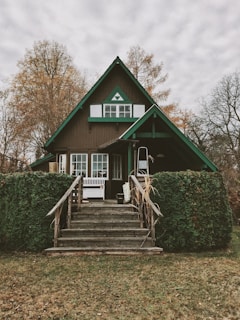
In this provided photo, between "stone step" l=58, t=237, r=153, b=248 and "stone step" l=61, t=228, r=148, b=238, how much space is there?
0.85 feet

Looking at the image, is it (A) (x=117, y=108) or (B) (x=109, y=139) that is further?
(A) (x=117, y=108)

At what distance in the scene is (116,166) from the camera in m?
12.8

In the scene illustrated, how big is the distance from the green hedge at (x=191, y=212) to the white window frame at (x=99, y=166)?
595 cm

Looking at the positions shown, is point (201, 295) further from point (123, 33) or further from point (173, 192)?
point (123, 33)

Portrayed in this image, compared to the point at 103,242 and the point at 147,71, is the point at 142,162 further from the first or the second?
the point at 147,71

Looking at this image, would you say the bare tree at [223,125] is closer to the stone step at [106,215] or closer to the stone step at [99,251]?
the stone step at [106,215]

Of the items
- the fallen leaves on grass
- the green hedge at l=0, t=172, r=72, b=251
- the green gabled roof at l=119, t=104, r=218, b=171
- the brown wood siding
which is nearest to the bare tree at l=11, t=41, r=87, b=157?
the brown wood siding

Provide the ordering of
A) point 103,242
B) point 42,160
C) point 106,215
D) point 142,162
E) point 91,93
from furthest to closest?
point 42,160 < point 91,93 < point 142,162 < point 106,215 < point 103,242

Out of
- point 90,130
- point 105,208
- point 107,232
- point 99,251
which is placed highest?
point 90,130

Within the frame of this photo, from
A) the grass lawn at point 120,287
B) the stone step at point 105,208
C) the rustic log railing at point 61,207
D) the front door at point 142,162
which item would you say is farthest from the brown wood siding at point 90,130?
the grass lawn at point 120,287

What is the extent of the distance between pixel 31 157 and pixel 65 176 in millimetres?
18463

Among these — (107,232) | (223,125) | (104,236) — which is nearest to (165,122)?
(107,232)

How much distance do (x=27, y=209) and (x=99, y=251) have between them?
2.16 metres

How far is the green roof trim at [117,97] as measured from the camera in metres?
13.3
